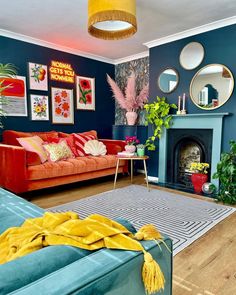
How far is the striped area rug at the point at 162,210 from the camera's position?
6.97 ft

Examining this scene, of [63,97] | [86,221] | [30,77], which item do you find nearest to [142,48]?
[63,97]

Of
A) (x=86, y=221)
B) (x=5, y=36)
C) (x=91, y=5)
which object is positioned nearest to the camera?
(x=86, y=221)

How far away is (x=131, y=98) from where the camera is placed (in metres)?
4.53

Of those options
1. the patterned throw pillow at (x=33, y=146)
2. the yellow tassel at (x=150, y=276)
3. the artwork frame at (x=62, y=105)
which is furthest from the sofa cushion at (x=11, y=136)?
the yellow tassel at (x=150, y=276)

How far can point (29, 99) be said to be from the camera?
12.7 ft

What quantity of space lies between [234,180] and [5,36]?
397 cm

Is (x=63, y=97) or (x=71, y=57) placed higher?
(x=71, y=57)

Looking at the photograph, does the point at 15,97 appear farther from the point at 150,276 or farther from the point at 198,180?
the point at 150,276

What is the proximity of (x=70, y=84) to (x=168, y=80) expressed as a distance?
6.20 ft

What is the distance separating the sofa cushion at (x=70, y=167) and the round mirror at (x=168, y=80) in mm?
1523

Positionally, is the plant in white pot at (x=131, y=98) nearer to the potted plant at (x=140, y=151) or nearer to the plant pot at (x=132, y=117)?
the plant pot at (x=132, y=117)

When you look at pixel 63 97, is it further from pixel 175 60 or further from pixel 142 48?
pixel 175 60

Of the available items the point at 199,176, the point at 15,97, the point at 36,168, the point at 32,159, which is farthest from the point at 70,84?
the point at 199,176

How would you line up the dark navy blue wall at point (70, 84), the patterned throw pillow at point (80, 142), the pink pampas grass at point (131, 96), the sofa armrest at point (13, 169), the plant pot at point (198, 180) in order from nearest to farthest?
the sofa armrest at point (13, 169)
the plant pot at point (198, 180)
the dark navy blue wall at point (70, 84)
the patterned throw pillow at point (80, 142)
the pink pampas grass at point (131, 96)
